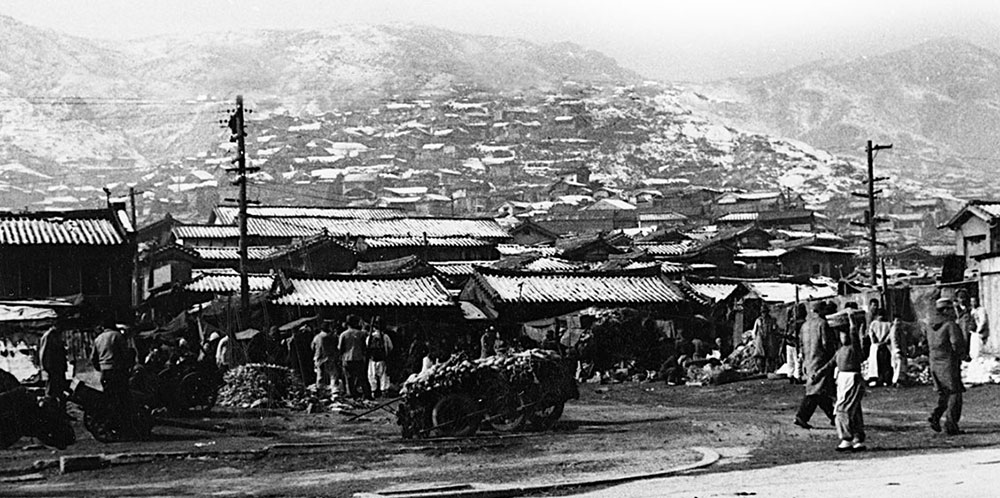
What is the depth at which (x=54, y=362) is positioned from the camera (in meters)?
15.9

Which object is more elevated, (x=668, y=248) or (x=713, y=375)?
(x=668, y=248)

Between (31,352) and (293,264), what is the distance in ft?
106

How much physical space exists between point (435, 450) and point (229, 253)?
4255cm

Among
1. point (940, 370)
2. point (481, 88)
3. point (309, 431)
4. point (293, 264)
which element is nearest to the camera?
point (940, 370)

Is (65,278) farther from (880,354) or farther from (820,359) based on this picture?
(820,359)

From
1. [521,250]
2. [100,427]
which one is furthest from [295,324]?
[521,250]

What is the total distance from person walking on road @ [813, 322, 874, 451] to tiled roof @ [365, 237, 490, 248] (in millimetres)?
43444

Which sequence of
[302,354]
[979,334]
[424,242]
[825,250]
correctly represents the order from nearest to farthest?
[979,334] < [302,354] < [424,242] < [825,250]

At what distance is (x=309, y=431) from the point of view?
56.6 ft

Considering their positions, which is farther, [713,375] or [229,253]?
[229,253]

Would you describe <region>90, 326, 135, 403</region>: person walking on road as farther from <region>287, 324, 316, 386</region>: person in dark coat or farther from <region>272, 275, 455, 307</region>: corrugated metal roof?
<region>272, 275, 455, 307</region>: corrugated metal roof

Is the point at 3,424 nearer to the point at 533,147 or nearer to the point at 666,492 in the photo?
the point at 666,492

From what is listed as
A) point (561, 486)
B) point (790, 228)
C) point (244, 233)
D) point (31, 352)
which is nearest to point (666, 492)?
point (561, 486)

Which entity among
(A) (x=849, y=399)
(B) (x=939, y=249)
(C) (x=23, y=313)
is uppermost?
(B) (x=939, y=249)
